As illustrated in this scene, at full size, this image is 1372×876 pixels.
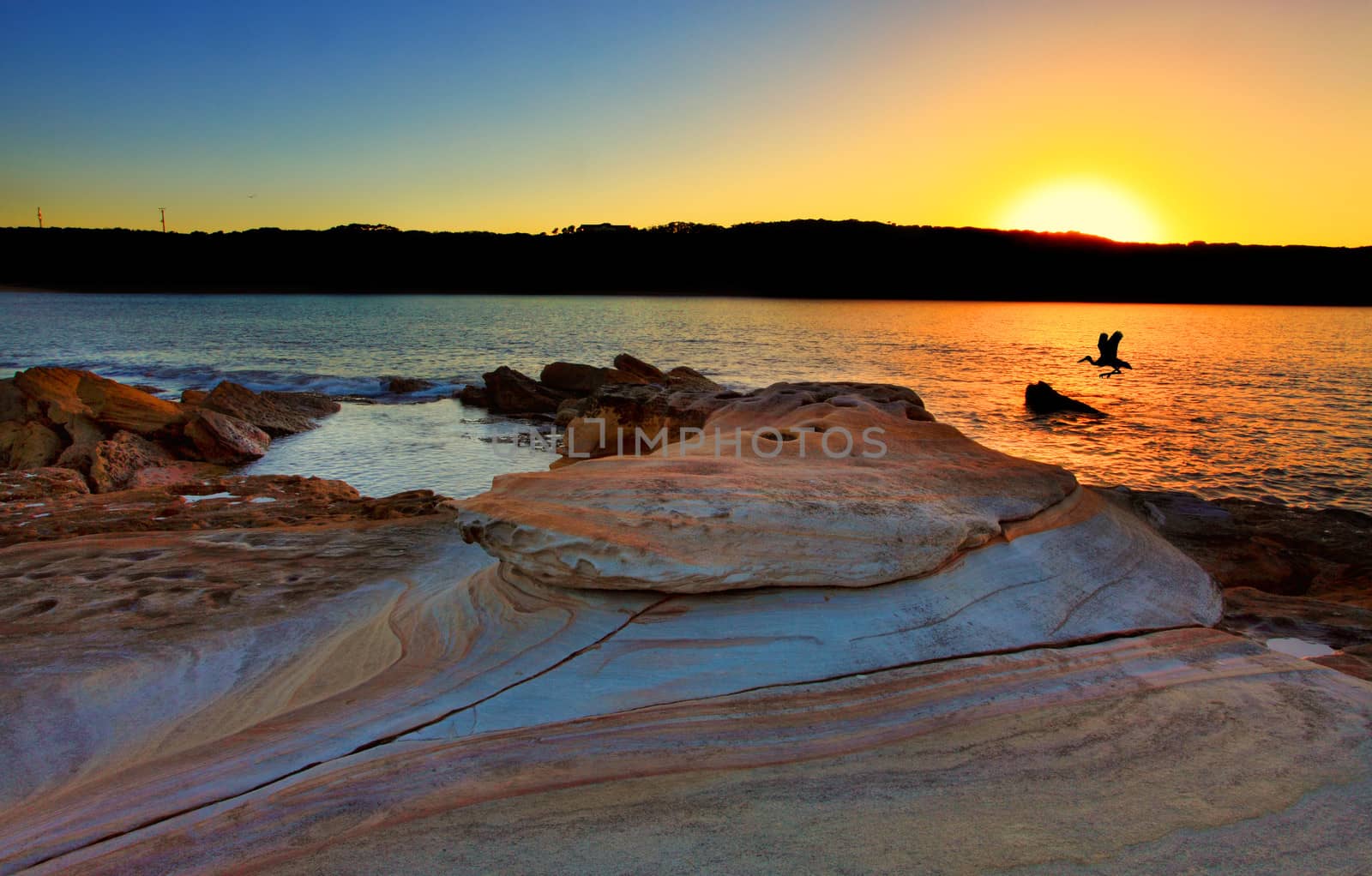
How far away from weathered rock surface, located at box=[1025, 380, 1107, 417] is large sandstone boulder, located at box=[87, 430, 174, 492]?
1521cm

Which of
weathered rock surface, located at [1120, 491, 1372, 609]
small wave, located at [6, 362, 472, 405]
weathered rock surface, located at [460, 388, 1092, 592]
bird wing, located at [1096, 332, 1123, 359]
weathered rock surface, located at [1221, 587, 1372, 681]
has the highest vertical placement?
bird wing, located at [1096, 332, 1123, 359]

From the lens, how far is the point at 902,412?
5.53 metres

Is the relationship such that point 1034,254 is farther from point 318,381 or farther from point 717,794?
point 717,794

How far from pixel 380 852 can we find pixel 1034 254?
99817 millimetres

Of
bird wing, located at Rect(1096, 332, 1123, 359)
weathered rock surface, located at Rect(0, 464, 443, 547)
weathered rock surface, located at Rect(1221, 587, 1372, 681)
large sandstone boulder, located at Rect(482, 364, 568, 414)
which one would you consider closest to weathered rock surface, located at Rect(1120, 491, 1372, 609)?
weathered rock surface, located at Rect(1221, 587, 1372, 681)

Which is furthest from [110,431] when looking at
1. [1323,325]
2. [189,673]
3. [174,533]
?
[1323,325]

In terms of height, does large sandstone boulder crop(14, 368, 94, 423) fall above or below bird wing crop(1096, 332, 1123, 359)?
below

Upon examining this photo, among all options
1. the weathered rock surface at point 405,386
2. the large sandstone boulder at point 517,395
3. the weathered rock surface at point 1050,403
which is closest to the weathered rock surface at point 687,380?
the large sandstone boulder at point 517,395

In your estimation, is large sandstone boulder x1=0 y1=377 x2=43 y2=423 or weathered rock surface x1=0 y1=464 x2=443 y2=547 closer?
weathered rock surface x1=0 y1=464 x2=443 y2=547

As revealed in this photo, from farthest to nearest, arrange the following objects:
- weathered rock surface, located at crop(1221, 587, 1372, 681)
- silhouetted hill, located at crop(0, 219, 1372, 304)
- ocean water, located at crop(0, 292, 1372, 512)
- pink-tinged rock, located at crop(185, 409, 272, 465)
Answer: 1. silhouetted hill, located at crop(0, 219, 1372, 304)
2. ocean water, located at crop(0, 292, 1372, 512)
3. pink-tinged rock, located at crop(185, 409, 272, 465)
4. weathered rock surface, located at crop(1221, 587, 1372, 681)

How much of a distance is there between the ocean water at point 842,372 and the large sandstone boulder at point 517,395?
694mm

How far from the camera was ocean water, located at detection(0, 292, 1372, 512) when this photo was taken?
9.92 m

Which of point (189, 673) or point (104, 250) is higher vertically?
point (104, 250)

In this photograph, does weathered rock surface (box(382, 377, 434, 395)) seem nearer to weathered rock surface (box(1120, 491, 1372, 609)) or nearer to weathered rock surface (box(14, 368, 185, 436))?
weathered rock surface (box(14, 368, 185, 436))
